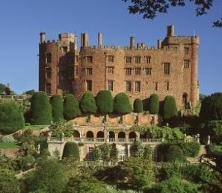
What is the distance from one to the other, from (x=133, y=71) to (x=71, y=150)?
15121mm

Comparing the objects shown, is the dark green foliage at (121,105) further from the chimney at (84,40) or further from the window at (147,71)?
the chimney at (84,40)

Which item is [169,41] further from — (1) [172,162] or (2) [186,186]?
(2) [186,186]

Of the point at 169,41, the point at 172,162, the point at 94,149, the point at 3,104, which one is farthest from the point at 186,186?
the point at 169,41

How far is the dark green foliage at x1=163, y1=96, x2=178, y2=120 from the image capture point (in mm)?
65438

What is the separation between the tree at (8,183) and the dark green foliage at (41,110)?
1475cm

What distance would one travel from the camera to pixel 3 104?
2420 inches

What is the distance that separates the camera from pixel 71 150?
55375mm

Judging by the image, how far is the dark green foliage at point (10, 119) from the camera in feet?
196

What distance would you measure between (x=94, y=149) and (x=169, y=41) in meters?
18.1

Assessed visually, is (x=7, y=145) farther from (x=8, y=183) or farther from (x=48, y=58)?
(x=48, y=58)

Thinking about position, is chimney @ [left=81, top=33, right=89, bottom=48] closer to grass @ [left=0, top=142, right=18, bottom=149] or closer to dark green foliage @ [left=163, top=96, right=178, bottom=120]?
dark green foliage @ [left=163, top=96, right=178, bottom=120]

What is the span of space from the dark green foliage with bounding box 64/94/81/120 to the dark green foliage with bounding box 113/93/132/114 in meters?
3.71

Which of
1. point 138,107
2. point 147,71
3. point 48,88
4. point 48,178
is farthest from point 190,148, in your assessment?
point 48,88

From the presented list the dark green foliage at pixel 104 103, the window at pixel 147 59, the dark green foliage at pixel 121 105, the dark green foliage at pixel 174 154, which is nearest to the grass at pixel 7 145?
the dark green foliage at pixel 104 103
